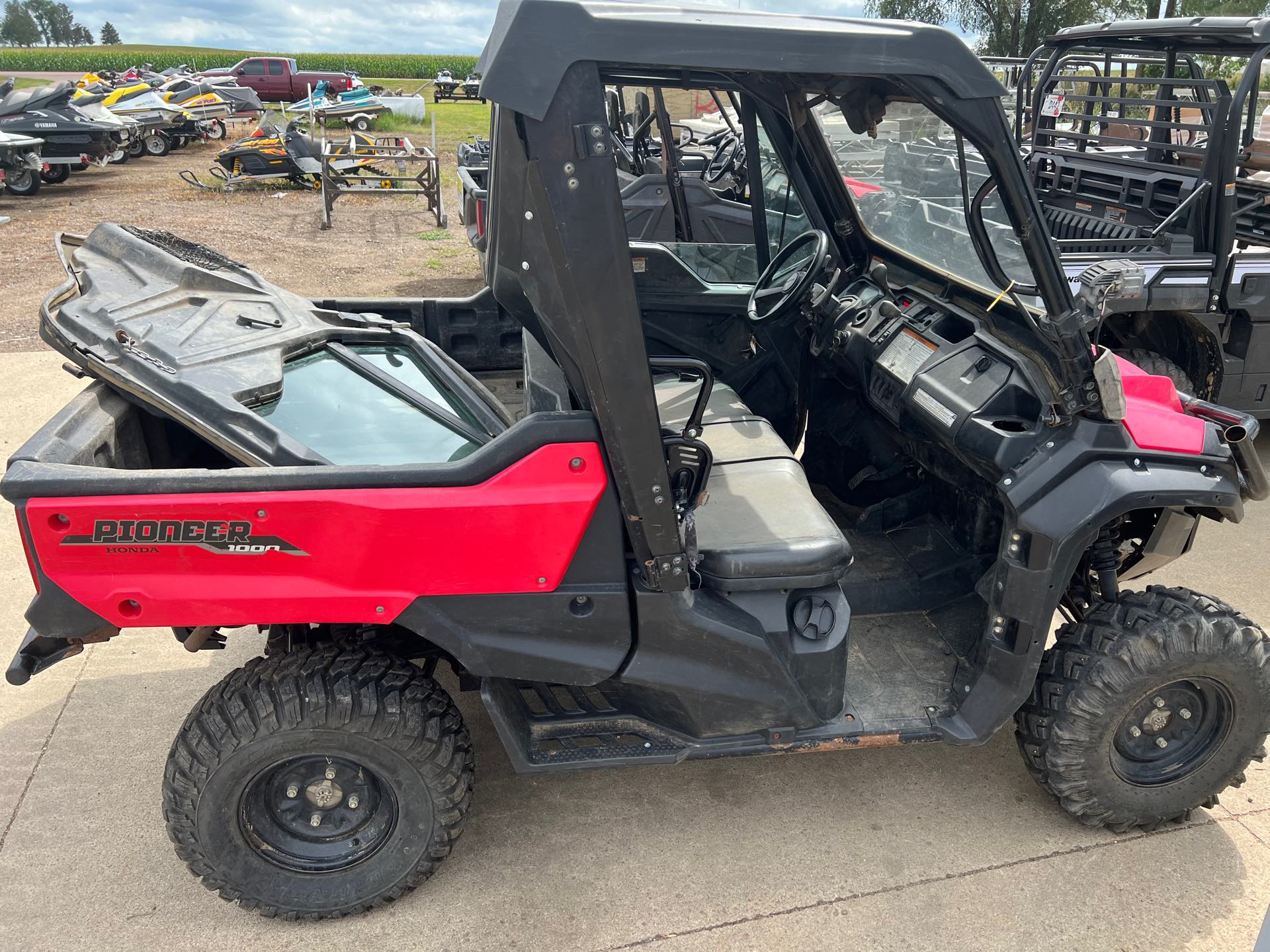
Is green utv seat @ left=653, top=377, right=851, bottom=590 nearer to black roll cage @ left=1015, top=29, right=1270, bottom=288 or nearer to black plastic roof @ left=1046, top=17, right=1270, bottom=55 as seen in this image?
black roll cage @ left=1015, top=29, right=1270, bottom=288

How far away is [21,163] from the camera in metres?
12.8

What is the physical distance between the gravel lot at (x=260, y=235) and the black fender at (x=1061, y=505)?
22.3 feet

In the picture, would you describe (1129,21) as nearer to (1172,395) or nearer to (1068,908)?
(1172,395)

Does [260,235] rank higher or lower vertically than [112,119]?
lower

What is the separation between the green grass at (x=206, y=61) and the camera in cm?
5247

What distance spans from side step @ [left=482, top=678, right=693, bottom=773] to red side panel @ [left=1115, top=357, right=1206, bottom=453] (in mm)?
1346

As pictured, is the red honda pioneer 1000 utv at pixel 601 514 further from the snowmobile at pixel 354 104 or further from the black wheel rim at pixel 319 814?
the snowmobile at pixel 354 104

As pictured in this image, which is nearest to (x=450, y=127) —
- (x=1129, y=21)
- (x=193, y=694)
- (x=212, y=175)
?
(x=212, y=175)

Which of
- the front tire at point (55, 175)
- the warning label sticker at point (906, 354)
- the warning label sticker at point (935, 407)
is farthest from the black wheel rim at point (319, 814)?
the front tire at point (55, 175)

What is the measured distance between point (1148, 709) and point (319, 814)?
2.18 m

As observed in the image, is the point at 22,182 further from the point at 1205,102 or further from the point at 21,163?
the point at 1205,102

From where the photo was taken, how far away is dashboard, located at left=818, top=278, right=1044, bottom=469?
96.0 inches

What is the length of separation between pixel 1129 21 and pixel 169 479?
5.36 meters

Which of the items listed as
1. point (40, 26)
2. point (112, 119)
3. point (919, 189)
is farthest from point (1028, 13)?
point (40, 26)
